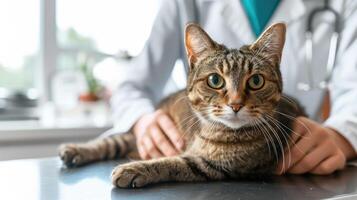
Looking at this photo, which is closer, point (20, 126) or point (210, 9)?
→ point (210, 9)

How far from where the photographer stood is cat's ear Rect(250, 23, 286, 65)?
0.68 m

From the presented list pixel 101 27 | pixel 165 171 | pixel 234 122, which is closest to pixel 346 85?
pixel 234 122

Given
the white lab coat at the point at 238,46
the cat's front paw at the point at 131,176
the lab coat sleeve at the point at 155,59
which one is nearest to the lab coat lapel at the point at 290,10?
the white lab coat at the point at 238,46

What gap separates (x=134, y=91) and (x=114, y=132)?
129mm

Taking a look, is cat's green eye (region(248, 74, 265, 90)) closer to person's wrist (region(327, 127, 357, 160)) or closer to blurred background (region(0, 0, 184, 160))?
Answer: person's wrist (region(327, 127, 357, 160))

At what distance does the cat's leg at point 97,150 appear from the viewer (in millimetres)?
836

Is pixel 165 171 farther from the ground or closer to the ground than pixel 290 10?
closer to the ground

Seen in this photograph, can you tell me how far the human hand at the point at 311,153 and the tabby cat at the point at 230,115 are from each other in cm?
2

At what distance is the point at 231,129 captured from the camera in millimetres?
729

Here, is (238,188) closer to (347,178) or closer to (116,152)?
(347,178)

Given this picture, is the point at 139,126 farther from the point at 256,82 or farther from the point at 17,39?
the point at 17,39

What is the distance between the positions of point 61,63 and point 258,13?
105cm

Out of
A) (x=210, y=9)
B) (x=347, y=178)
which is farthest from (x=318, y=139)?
(x=210, y=9)

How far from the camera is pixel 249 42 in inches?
37.8
